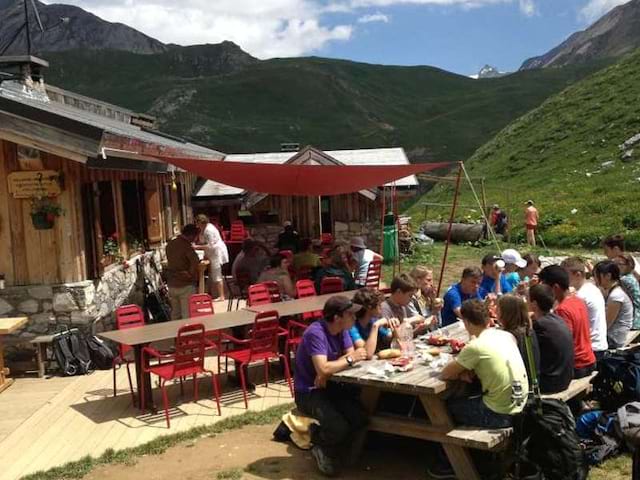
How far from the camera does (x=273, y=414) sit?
20.4ft

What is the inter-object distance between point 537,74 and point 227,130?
1766 inches

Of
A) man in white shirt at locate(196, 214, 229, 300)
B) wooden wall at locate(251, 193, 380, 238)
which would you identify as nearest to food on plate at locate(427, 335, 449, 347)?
man in white shirt at locate(196, 214, 229, 300)

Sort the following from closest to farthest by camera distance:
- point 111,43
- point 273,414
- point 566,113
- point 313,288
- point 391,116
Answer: point 273,414, point 313,288, point 566,113, point 391,116, point 111,43

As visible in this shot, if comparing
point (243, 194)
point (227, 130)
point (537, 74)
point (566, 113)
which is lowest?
point (243, 194)

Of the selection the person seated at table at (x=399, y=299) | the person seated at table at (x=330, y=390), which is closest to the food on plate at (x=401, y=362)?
the person seated at table at (x=330, y=390)

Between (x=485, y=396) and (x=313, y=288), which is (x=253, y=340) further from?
(x=485, y=396)

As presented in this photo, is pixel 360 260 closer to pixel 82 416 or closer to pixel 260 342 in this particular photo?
pixel 260 342

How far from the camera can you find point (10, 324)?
7.34m

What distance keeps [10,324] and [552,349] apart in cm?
579

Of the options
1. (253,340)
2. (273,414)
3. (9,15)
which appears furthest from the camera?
(9,15)

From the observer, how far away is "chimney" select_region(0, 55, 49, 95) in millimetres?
12234

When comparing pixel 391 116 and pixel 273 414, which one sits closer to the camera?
pixel 273 414

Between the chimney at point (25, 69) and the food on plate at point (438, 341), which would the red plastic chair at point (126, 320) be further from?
the chimney at point (25, 69)

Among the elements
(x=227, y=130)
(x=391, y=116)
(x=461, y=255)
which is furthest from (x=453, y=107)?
(x=461, y=255)
